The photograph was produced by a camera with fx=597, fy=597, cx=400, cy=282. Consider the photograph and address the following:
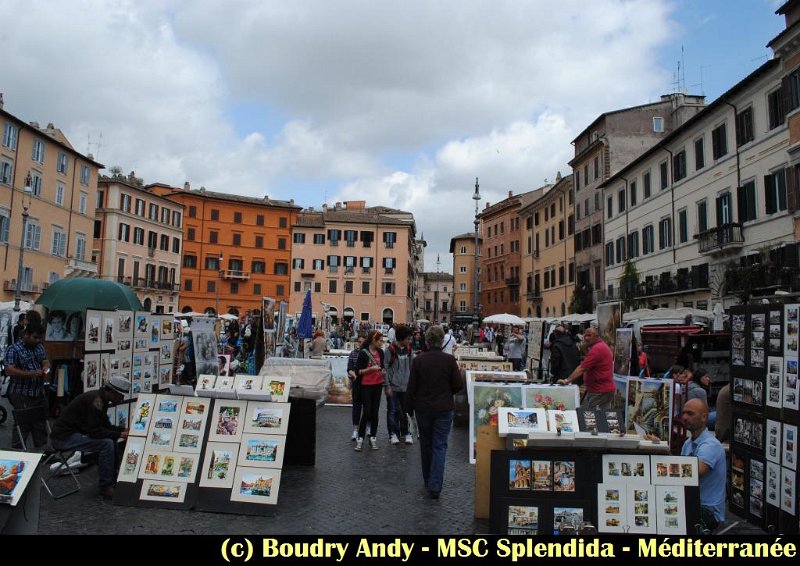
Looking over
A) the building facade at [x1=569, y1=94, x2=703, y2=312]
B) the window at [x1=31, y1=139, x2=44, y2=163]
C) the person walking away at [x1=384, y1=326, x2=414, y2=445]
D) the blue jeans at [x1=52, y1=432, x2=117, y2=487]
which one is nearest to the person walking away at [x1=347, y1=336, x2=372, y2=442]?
the person walking away at [x1=384, y1=326, x2=414, y2=445]

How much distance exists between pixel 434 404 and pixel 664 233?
87.9 ft

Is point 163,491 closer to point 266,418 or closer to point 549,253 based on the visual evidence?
point 266,418

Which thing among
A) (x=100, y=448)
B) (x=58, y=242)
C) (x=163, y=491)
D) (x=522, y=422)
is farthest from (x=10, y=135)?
(x=522, y=422)

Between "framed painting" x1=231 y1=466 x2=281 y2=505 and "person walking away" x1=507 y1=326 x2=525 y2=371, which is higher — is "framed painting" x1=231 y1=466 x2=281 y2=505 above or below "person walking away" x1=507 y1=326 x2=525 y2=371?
below

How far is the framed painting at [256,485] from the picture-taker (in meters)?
5.65

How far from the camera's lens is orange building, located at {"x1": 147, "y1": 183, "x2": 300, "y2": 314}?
6444cm

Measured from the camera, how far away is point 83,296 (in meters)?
10.7

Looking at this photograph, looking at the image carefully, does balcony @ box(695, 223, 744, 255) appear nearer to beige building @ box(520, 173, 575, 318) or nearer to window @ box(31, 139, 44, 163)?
beige building @ box(520, 173, 575, 318)

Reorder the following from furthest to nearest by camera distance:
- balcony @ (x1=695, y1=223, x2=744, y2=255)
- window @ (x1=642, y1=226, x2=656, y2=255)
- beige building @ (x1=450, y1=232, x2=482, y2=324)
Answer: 1. beige building @ (x1=450, y1=232, x2=482, y2=324)
2. window @ (x1=642, y1=226, x2=656, y2=255)
3. balcony @ (x1=695, y1=223, x2=744, y2=255)

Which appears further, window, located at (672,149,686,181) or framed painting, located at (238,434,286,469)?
window, located at (672,149,686,181)

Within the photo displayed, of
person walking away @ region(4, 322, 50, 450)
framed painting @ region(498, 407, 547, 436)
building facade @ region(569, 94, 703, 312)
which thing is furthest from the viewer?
building facade @ region(569, 94, 703, 312)

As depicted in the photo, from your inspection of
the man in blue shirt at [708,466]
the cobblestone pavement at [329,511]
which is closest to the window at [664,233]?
the cobblestone pavement at [329,511]

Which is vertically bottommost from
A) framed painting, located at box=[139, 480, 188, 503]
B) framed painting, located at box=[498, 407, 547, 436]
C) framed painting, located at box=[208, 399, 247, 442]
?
framed painting, located at box=[139, 480, 188, 503]
